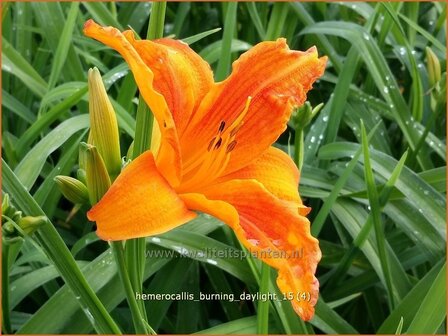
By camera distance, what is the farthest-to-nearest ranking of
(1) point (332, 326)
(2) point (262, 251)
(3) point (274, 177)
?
(1) point (332, 326) → (3) point (274, 177) → (2) point (262, 251)

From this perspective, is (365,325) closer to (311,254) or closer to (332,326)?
(332,326)

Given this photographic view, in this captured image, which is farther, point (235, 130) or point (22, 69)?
point (22, 69)

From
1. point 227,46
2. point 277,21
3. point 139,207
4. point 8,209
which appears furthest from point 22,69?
point 139,207

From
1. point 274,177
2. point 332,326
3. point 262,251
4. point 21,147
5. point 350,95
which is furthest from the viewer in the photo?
point 350,95

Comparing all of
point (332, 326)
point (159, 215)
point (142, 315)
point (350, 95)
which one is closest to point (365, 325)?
point (332, 326)

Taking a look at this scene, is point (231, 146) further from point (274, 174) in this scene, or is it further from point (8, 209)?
Result: point (8, 209)

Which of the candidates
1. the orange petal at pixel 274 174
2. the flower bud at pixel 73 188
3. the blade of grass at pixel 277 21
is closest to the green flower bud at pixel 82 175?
the flower bud at pixel 73 188
